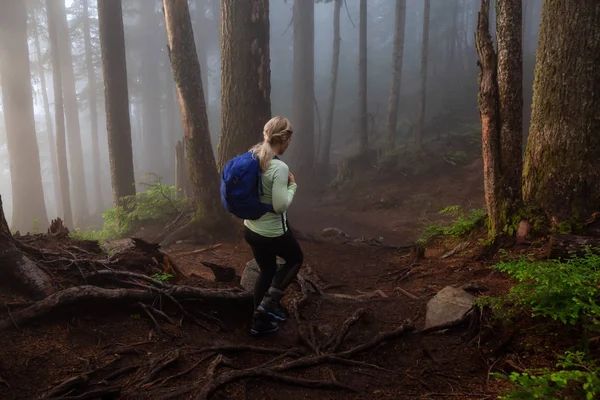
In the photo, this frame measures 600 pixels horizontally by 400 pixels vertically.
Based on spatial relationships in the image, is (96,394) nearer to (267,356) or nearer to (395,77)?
(267,356)

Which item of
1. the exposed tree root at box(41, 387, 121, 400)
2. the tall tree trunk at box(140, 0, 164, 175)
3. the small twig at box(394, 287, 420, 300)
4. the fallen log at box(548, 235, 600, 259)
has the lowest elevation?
the small twig at box(394, 287, 420, 300)

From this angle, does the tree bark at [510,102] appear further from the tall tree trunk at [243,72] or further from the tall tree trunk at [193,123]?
the tall tree trunk at [193,123]

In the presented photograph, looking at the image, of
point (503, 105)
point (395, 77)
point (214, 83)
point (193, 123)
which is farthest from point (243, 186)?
point (214, 83)

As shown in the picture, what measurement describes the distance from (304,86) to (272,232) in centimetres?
2056

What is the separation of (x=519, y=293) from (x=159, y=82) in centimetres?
3701

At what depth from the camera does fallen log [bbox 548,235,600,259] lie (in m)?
4.68

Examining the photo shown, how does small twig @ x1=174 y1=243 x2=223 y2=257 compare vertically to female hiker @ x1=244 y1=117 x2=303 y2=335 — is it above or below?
below

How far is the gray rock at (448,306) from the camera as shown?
4.22 m

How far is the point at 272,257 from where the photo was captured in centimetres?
433

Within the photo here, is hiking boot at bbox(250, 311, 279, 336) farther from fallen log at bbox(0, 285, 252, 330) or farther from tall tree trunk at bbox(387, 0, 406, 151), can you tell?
tall tree trunk at bbox(387, 0, 406, 151)

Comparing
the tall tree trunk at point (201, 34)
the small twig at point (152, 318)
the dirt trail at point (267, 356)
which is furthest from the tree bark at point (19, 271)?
the tall tree trunk at point (201, 34)

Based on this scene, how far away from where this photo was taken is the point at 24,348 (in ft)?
10.6

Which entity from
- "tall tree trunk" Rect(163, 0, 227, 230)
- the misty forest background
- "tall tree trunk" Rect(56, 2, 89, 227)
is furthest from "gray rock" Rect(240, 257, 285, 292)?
"tall tree trunk" Rect(56, 2, 89, 227)

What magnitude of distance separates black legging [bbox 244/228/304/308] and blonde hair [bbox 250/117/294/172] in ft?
2.50
